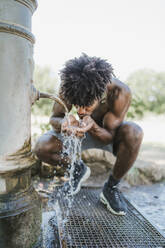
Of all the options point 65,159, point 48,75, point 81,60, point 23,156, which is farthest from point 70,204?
point 48,75

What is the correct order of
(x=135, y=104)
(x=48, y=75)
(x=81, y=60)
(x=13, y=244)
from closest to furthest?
(x=13, y=244) < (x=81, y=60) < (x=135, y=104) < (x=48, y=75)

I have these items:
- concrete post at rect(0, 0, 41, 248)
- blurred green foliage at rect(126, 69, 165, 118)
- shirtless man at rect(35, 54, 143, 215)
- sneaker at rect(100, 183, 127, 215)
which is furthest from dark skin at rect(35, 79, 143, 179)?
blurred green foliage at rect(126, 69, 165, 118)

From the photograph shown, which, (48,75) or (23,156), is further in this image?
(48,75)

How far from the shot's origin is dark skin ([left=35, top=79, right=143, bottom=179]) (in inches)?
80.9

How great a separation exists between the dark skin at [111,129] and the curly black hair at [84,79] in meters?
0.18

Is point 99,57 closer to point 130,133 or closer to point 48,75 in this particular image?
point 130,133

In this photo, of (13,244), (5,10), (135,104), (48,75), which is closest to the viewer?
(5,10)

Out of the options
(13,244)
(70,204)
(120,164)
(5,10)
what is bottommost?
(70,204)

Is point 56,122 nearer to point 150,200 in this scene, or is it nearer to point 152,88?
point 150,200

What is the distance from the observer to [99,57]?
1764 mm

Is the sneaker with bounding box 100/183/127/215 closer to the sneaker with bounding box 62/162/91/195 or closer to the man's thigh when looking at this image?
the sneaker with bounding box 62/162/91/195

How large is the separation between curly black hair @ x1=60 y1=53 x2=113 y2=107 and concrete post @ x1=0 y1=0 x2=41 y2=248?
44cm

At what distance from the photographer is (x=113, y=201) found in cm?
200

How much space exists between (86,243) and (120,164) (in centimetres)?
79
